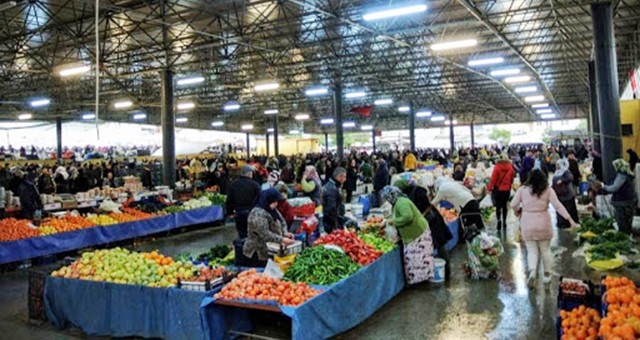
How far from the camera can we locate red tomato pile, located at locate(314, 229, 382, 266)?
5555 mm

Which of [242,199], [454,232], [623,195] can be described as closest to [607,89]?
[623,195]

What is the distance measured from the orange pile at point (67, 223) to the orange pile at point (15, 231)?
1.40 feet

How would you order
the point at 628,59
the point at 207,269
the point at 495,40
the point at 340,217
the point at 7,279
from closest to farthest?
the point at 207,269
the point at 7,279
the point at 340,217
the point at 495,40
the point at 628,59

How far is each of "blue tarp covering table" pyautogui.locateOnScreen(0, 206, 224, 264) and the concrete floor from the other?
76 centimetres

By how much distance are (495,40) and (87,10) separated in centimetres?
1319

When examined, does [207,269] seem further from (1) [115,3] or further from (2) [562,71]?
(2) [562,71]

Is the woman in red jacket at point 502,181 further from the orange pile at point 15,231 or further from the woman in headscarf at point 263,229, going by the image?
the orange pile at point 15,231

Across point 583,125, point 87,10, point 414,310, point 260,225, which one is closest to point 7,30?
point 87,10

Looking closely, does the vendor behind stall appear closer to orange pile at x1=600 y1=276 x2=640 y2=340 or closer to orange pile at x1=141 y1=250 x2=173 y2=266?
orange pile at x1=600 y1=276 x2=640 y2=340

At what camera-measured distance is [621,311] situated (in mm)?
3379

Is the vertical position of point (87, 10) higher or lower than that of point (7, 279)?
higher

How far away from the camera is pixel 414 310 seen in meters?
5.37

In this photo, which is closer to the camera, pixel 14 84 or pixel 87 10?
pixel 87 10

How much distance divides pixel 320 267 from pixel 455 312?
1590 mm
